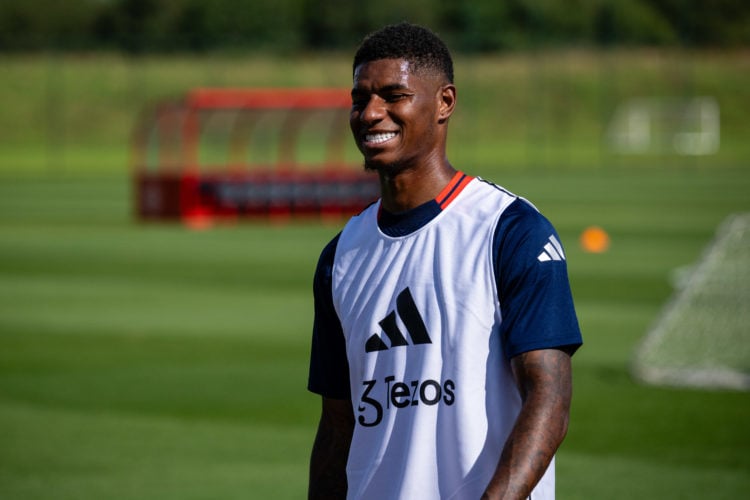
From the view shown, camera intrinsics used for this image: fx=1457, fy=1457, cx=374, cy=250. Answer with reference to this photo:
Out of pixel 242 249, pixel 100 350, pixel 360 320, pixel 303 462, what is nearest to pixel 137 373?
pixel 100 350

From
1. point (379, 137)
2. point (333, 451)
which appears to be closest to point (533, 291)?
point (379, 137)

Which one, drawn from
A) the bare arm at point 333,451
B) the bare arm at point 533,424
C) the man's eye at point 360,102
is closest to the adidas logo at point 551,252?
the bare arm at point 533,424

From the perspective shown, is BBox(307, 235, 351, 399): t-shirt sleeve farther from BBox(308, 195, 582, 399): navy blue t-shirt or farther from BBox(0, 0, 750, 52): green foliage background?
BBox(0, 0, 750, 52): green foliage background

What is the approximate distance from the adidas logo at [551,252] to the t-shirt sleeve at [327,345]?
0.68 m

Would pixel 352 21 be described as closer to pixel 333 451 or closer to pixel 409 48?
pixel 333 451

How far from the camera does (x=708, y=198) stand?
35.2 m

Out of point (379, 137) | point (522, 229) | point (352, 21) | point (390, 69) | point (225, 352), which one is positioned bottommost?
point (352, 21)

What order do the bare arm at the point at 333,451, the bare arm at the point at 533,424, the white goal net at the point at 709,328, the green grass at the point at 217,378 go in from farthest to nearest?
the white goal net at the point at 709,328, the green grass at the point at 217,378, the bare arm at the point at 333,451, the bare arm at the point at 533,424

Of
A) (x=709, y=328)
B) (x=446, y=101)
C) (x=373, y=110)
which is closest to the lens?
(x=373, y=110)

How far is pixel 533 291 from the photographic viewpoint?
339 cm

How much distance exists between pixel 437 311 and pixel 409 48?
0.67m

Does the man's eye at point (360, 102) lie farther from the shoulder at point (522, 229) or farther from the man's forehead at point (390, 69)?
the shoulder at point (522, 229)

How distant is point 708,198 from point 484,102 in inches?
1270

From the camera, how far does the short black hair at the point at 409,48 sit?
12.0 ft
